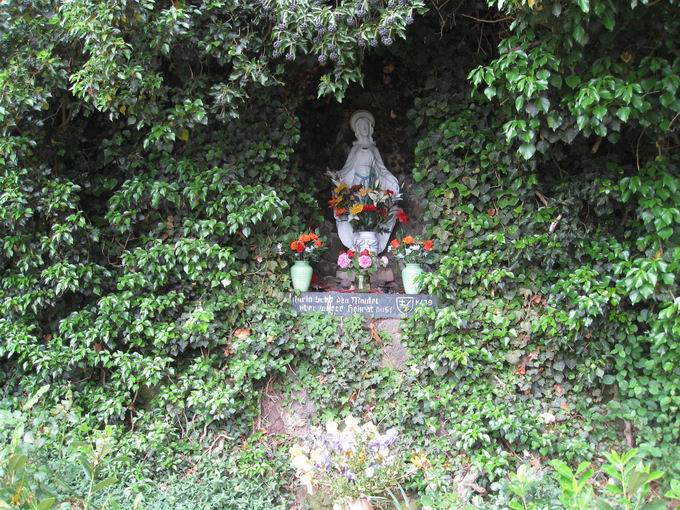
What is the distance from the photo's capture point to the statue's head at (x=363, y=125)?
5.05 meters

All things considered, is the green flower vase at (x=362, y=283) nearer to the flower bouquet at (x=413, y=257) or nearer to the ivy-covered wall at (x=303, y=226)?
the flower bouquet at (x=413, y=257)

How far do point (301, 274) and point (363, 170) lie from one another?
1194 mm

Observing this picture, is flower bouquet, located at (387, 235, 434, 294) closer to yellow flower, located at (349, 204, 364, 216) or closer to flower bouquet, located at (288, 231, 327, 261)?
yellow flower, located at (349, 204, 364, 216)

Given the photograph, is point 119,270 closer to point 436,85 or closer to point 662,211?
point 436,85

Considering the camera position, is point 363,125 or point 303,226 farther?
point 363,125

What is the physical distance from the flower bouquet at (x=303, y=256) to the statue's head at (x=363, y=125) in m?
1.14

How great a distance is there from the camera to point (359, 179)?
4.94m

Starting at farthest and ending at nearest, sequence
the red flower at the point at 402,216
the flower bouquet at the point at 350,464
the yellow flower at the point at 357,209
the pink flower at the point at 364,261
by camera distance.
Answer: the red flower at the point at 402,216 < the yellow flower at the point at 357,209 < the pink flower at the point at 364,261 < the flower bouquet at the point at 350,464

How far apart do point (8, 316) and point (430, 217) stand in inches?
124

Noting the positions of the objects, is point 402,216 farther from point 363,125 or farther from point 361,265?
point 363,125

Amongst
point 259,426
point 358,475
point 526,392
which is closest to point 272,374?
point 259,426

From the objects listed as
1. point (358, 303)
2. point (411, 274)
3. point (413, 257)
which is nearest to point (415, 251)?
point (413, 257)

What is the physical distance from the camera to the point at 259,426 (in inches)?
158

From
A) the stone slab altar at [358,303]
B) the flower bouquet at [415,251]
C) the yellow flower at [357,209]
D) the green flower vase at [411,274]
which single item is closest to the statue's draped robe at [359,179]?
the yellow flower at [357,209]
